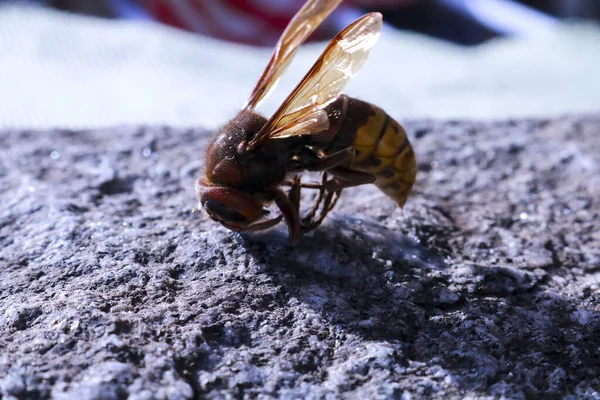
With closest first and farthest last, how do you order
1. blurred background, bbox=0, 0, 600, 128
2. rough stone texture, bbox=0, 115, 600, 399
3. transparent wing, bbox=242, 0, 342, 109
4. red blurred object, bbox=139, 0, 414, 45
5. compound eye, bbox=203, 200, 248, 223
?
rough stone texture, bbox=0, 115, 600, 399 → compound eye, bbox=203, 200, 248, 223 → transparent wing, bbox=242, 0, 342, 109 → blurred background, bbox=0, 0, 600, 128 → red blurred object, bbox=139, 0, 414, 45

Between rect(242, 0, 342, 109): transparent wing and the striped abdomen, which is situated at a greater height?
rect(242, 0, 342, 109): transparent wing

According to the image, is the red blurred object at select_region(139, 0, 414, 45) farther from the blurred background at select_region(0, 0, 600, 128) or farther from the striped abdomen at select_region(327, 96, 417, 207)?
the striped abdomen at select_region(327, 96, 417, 207)

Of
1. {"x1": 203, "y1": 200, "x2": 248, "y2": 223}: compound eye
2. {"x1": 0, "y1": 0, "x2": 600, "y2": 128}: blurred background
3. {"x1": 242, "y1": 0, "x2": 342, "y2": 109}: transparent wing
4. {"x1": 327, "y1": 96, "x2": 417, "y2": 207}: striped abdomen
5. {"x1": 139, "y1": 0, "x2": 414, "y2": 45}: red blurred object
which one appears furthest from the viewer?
{"x1": 139, "y1": 0, "x2": 414, "y2": 45}: red blurred object

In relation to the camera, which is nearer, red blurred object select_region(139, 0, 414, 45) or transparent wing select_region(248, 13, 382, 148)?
transparent wing select_region(248, 13, 382, 148)

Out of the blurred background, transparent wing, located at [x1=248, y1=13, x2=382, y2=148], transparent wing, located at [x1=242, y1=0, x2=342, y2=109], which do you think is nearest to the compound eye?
transparent wing, located at [x1=248, y1=13, x2=382, y2=148]

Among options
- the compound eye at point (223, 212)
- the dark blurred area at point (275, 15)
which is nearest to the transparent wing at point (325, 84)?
the compound eye at point (223, 212)

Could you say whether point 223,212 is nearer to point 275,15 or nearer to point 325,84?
point 325,84

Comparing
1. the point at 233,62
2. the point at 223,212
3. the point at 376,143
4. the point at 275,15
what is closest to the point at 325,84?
the point at 376,143
